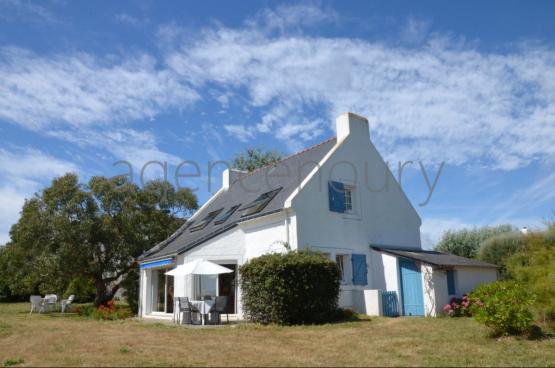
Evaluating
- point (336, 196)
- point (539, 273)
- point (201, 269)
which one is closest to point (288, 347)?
point (201, 269)

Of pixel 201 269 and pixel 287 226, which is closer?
pixel 201 269

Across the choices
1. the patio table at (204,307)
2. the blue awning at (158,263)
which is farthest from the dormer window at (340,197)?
the blue awning at (158,263)

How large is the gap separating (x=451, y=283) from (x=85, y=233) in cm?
1872

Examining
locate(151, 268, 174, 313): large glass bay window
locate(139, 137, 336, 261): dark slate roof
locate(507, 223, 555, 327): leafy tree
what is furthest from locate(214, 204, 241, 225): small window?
locate(507, 223, 555, 327): leafy tree

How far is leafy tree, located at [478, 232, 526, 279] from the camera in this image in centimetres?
2447

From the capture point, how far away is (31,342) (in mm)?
11750

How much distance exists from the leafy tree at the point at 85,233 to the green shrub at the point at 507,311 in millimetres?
20599

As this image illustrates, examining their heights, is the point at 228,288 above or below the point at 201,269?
below

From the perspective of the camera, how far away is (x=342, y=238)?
19.1 metres

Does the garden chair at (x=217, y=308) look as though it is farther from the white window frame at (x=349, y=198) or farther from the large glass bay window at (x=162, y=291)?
the white window frame at (x=349, y=198)

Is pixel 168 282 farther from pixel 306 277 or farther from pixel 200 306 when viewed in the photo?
pixel 306 277

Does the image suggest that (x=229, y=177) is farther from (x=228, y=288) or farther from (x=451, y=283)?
(x=451, y=283)

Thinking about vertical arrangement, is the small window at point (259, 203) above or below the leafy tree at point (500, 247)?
above

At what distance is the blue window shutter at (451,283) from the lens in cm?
1780
